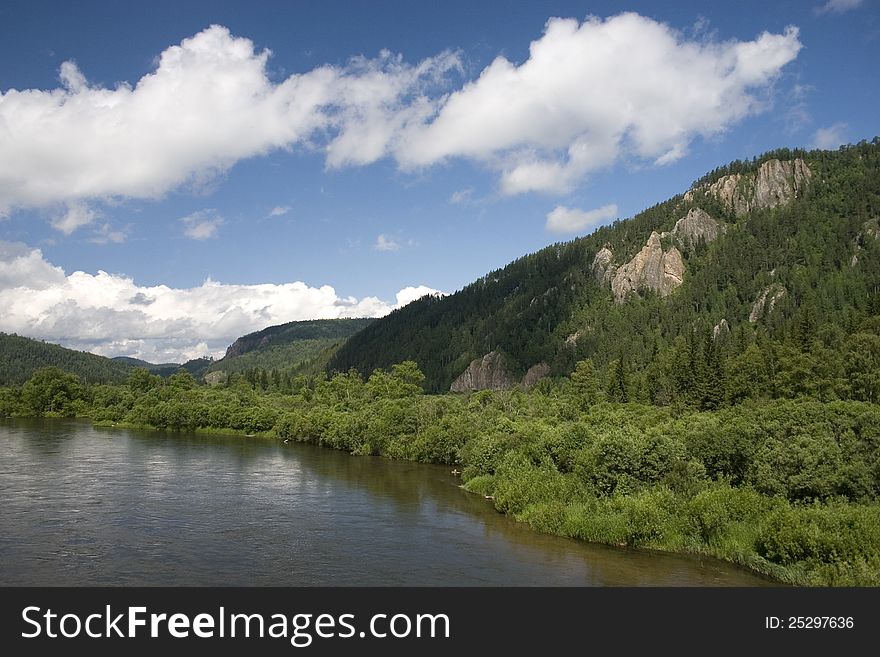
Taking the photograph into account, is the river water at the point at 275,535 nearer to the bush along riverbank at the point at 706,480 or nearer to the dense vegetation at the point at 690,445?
the bush along riverbank at the point at 706,480

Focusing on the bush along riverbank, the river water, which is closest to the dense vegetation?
the bush along riverbank

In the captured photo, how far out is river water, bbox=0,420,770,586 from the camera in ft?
124

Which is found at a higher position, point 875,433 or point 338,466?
point 875,433

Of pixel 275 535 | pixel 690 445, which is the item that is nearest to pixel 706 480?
pixel 690 445

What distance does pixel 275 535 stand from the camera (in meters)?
47.4

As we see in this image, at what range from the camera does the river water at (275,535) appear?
1489 inches

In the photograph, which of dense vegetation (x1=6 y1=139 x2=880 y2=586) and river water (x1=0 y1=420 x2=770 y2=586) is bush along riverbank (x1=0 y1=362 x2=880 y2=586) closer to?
dense vegetation (x1=6 y1=139 x2=880 y2=586)

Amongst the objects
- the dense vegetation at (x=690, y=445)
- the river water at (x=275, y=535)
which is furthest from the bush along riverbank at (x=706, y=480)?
the river water at (x=275, y=535)

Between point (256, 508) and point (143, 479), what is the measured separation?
20039mm
